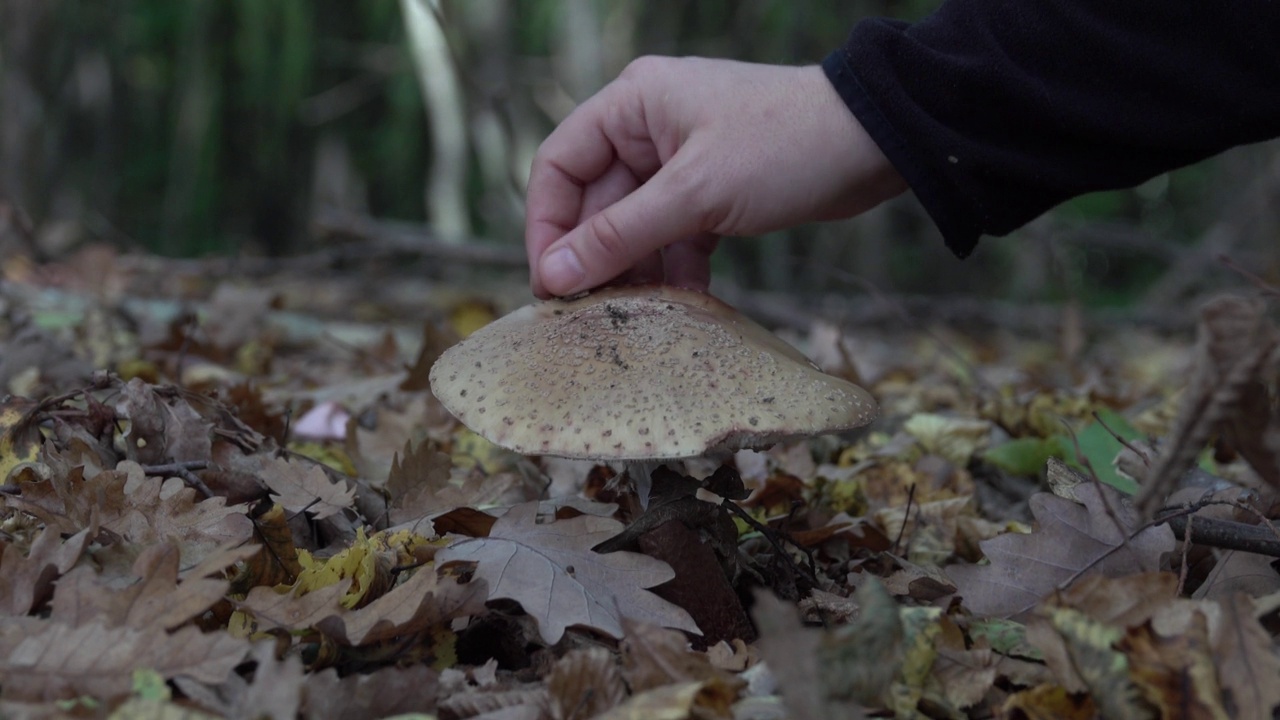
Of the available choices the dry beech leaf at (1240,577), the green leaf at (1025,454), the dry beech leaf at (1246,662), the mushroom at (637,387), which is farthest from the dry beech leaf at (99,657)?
the green leaf at (1025,454)

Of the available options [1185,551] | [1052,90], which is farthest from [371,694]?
[1052,90]

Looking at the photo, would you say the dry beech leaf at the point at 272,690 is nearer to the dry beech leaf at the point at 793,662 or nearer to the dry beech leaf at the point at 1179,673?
the dry beech leaf at the point at 793,662

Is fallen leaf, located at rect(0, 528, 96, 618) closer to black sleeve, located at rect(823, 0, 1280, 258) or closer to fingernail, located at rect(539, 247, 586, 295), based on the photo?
fingernail, located at rect(539, 247, 586, 295)

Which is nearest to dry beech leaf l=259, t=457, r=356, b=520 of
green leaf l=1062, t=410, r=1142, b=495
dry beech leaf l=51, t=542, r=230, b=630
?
dry beech leaf l=51, t=542, r=230, b=630

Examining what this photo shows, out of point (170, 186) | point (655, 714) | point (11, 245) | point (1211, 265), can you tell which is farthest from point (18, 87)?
point (1211, 265)

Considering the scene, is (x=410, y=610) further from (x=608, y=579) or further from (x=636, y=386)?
(x=636, y=386)

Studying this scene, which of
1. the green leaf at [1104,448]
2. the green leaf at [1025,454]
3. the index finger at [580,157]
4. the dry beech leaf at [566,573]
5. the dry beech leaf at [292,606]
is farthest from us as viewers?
the green leaf at [1025,454]

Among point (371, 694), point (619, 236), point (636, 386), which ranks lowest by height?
point (371, 694)
